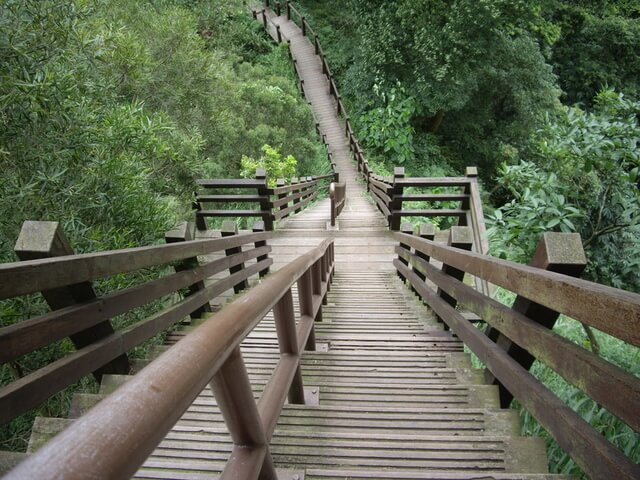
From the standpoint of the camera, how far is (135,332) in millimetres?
2162

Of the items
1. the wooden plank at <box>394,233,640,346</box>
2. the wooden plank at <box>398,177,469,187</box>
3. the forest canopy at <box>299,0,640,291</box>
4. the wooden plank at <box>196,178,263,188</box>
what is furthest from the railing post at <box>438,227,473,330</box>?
the wooden plank at <box>196,178,263,188</box>

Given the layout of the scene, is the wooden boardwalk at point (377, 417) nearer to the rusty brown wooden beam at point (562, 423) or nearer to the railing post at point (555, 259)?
the rusty brown wooden beam at point (562, 423)

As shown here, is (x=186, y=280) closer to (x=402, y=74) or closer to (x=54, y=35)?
(x=54, y=35)

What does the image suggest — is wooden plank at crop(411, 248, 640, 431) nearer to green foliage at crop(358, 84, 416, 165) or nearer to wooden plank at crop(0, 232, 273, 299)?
wooden plank at crop(0, 232, 273, 299)

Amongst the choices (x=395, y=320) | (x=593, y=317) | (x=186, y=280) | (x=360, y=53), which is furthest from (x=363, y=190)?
(x=593, y=317)

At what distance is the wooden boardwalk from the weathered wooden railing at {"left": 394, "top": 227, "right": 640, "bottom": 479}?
0.32 m

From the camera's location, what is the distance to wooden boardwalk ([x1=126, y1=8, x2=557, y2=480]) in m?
1.58

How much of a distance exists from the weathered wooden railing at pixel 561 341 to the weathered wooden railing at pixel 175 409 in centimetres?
92

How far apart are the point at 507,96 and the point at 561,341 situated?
16935mm

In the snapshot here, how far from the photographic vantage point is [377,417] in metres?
1.97

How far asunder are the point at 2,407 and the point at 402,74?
1735 centimetres

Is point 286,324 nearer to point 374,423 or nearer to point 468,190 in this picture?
point 374,423

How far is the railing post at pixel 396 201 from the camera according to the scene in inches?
274

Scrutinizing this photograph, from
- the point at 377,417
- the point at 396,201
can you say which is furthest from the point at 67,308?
the point at 396,201
